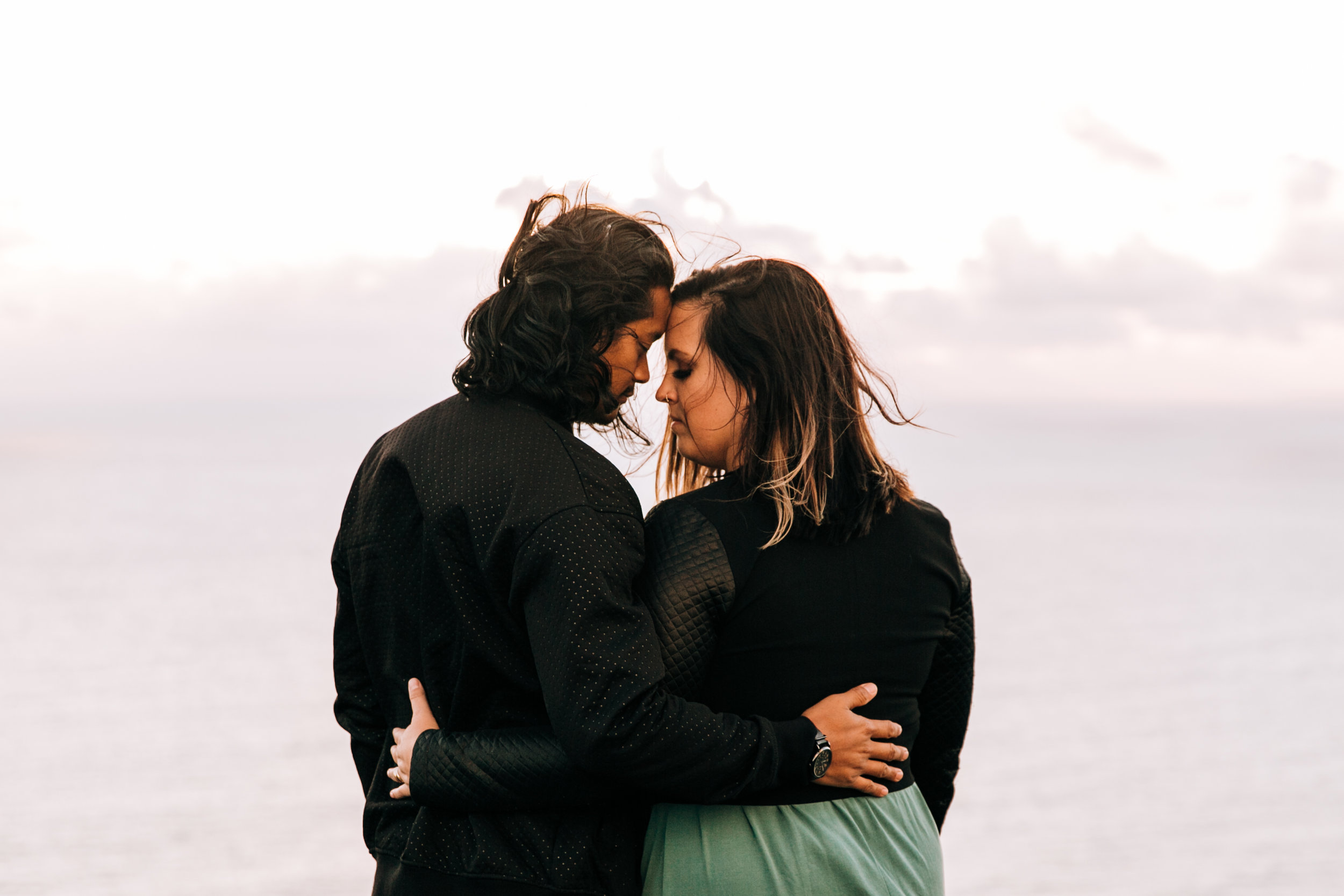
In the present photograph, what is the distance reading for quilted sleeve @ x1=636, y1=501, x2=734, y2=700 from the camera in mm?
1496

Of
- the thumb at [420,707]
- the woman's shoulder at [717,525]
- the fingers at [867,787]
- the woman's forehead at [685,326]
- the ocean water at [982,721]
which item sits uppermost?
the woman's forehead at [685,326]

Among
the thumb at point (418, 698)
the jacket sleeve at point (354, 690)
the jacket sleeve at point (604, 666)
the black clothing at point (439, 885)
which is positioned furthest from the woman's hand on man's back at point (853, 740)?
the jacket sleeve at point (354, 690)

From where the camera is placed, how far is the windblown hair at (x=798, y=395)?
1617 millimetres

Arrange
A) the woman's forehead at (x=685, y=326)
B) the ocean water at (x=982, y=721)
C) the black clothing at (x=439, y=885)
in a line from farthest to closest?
the ocean water at (x=982, y=721) → the woman's forehead at (x=685, y=326) → the black clothing at (x=439, y=885)

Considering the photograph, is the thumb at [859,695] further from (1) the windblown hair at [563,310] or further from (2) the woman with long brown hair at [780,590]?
(1) the windblown hair at [563,310]

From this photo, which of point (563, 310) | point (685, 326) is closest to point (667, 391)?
point (685, 326)

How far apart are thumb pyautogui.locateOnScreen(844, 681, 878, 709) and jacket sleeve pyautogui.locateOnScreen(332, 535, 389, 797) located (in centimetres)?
67

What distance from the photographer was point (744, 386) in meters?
1.69

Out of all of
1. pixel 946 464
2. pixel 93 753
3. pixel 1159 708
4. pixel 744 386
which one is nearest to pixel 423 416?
pixel 744 386

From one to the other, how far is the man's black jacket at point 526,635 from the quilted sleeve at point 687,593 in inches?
2.3

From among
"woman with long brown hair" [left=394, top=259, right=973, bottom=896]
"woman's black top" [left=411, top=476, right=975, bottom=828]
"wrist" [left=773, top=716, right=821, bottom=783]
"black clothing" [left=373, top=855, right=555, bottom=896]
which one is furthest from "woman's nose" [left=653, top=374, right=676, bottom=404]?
"black clothing" [left=373, top=855, right=555, bottom=896]

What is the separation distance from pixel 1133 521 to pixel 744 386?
3187 inches

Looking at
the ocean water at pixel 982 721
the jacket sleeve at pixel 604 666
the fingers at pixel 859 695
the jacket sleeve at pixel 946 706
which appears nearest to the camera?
the jacket sleeve at pixel 604 666

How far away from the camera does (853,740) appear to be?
1574mm
